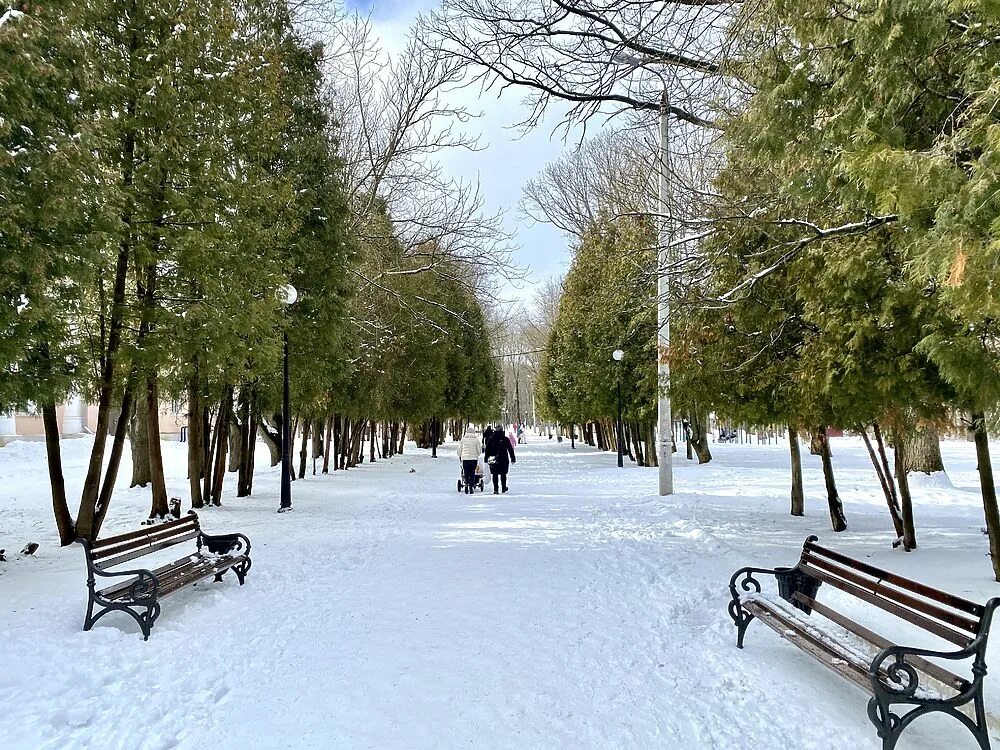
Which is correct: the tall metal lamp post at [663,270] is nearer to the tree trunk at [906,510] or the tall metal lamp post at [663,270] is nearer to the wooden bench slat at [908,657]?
the tree trunk at [906,510]

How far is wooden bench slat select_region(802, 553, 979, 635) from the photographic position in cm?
363

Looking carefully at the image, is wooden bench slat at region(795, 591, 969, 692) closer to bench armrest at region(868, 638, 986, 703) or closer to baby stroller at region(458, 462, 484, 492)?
bench armrest at region(868, 638, 986, 703)

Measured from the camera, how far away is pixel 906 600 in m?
4.19

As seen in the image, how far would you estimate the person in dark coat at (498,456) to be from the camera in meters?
17.7

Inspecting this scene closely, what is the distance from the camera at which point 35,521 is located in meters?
11.7

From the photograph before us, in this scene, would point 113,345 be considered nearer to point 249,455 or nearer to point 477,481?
point 249,455

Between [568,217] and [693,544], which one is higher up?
[568,217]

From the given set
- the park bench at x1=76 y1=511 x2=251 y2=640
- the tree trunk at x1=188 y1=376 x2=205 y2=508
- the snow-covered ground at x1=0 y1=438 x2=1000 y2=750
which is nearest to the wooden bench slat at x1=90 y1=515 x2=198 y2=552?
the park bench at x1=76 y1=511 x2=251 y2=640

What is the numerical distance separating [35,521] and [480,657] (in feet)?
34.0

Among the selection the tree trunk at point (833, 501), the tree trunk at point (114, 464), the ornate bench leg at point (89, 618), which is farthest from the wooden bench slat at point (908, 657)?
the tree trunk at point (114, 464)

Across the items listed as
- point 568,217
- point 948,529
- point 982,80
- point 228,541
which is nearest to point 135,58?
point 228,541

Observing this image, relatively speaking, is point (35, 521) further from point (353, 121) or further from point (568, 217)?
point (353, 121)

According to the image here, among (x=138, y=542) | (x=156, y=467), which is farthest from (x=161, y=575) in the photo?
(x=156, y=467)

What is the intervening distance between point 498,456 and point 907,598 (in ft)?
45.7
